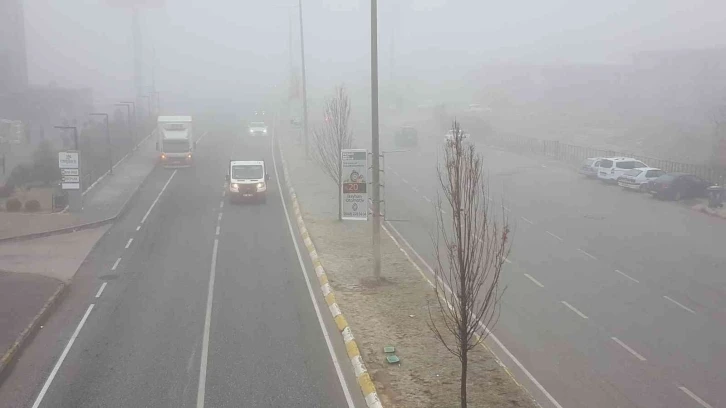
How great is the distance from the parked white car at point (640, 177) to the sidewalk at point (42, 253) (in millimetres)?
24758

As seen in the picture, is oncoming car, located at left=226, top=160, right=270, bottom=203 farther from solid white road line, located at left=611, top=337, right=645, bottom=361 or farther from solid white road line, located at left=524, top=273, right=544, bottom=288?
solid white road line, located at left=611, top=337, right=645, bottom=361

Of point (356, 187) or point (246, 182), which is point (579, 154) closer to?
point (246, 182)

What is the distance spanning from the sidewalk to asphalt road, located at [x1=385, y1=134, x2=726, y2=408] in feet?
32.1

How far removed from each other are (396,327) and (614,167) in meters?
27.8

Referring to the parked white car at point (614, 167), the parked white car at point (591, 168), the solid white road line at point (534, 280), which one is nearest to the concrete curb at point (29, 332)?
the solid white road line at point (534, 280)

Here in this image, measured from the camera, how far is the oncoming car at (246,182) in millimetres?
32062

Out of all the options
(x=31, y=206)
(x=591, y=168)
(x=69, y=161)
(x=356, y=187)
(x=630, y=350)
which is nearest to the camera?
(x=630, y=350)

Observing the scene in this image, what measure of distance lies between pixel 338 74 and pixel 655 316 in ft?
430

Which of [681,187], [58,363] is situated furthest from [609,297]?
[681,187]

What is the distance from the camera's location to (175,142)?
148 ft

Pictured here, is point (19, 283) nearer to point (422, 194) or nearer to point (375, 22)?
point (375, 22)

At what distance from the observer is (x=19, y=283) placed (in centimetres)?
1867

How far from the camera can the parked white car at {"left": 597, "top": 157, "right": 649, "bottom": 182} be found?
38.7m

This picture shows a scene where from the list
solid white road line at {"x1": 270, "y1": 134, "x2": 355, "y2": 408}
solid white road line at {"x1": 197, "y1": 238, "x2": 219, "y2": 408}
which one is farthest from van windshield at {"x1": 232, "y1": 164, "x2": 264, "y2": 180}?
solid white road line at {"x1": 197, "y1": 238, "x2": 219, "y2": 408}
